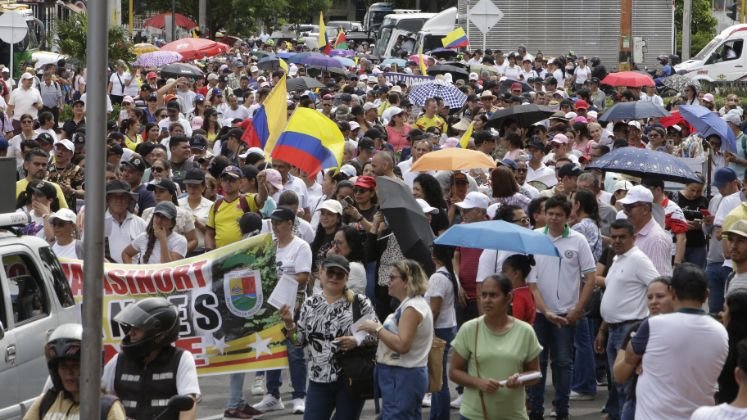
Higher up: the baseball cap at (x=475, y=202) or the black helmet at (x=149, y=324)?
the baseball cap at (x=475, y=202)

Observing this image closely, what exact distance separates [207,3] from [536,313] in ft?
181

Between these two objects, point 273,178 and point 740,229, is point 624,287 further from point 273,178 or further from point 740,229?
point 273,178

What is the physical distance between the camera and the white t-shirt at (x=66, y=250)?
11203 millimetres

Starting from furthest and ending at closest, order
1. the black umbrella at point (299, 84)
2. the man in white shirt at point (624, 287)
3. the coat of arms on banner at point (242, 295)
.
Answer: the black umbrella at point (299, 84), the man in white shirt at point (624, 287), the coat of arms on banner at point (242, 295)

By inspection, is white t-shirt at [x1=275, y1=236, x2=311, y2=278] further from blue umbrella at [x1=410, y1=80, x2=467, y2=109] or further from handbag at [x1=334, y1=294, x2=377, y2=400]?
blue umbrella at [x1=410, y1=80, x2=467, y2=109]

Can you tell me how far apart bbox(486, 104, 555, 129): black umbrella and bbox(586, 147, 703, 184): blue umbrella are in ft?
18.2

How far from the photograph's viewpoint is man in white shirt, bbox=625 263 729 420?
24.8 ft

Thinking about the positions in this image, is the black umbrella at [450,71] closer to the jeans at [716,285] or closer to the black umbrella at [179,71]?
the black umbrella at [179,71]

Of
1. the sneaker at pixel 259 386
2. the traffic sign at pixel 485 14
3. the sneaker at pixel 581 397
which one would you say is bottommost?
the sneaker at pixel 581 397

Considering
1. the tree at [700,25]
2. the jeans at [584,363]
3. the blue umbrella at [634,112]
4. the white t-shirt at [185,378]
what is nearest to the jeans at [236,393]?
the jeans at [584,363]

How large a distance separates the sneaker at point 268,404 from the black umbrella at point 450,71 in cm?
2262

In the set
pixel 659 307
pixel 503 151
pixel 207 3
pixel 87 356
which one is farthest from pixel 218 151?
pixel 207 3

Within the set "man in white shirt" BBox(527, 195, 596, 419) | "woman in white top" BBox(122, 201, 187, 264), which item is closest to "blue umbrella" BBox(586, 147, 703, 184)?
"man in white shirt" BBox(527, 195, 596, 419)

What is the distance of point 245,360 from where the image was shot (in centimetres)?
998
